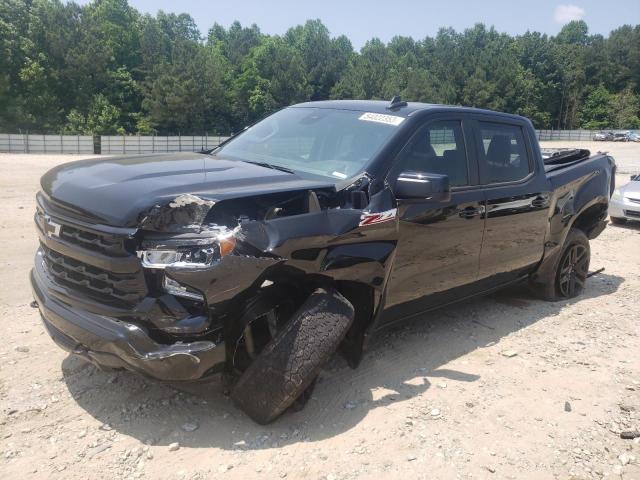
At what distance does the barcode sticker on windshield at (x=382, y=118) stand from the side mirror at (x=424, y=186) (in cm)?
60

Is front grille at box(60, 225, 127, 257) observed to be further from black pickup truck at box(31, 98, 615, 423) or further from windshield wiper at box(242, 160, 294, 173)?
windshield wiper at box(242, 160, 294, 173)

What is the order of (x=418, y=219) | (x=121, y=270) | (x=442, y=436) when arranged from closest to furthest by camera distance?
(x=121, y=270) → (x=442, y=436) → (x=418, y=219)

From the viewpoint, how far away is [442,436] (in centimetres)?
328

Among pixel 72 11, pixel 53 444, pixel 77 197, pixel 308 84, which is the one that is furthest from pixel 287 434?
pixel 308 84

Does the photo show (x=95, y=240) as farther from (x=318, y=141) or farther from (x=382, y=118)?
(x=382, y=118)

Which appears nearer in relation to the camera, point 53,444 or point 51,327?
point 53,444

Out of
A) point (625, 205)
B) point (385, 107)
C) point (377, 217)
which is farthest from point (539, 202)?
point (625, 205)

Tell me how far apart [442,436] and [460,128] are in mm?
2355

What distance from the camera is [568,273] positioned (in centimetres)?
605

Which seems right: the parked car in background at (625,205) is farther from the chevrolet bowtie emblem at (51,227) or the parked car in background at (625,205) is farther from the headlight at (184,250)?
the chevrolet bowtie emblem at (51,227)

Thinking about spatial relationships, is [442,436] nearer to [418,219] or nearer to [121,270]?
[418,219]

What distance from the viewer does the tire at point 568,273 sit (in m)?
5.85

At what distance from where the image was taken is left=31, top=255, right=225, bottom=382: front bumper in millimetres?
2766

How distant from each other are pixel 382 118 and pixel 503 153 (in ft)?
4.40
